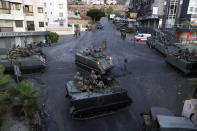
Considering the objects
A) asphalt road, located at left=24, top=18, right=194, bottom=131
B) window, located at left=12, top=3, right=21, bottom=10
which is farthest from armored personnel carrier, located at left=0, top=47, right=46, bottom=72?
window, located at left=12, top=3, right=21, bottom=10

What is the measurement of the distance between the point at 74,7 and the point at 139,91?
92.8 m

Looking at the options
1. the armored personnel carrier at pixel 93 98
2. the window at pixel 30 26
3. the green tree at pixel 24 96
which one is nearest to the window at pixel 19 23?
the window at pixel 30 26

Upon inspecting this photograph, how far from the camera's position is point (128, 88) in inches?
568

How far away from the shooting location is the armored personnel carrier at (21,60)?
16594 millimetres

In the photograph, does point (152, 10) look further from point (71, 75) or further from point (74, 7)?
point (74, 7)

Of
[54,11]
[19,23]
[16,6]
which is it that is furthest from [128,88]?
[54,11]

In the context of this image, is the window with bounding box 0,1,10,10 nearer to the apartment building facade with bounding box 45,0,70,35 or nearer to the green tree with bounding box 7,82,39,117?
the apartment building facade with bounding box 45,0,70,35

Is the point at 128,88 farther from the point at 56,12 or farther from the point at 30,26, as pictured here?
the point at 56,12

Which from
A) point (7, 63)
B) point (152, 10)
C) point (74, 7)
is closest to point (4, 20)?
point (7, 63)

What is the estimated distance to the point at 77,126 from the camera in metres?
9.67

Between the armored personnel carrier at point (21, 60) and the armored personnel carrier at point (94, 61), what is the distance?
4202 millimetres

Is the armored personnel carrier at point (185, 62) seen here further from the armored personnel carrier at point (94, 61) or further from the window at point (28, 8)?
the window at point (28, 8)

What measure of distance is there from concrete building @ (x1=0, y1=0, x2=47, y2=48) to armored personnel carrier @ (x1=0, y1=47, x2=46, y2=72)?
39.1 ft

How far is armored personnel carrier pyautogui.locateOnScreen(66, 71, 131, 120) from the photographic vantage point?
10.1 meters
